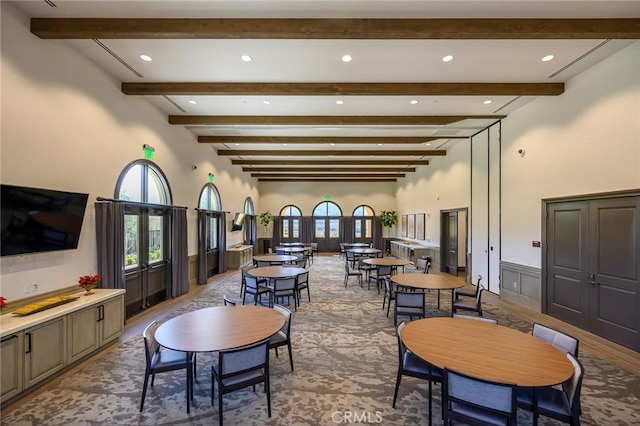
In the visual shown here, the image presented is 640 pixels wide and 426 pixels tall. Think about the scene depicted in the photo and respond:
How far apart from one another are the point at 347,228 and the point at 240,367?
45.5 ft

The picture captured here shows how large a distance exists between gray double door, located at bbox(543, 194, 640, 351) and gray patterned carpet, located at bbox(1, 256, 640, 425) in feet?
3.05

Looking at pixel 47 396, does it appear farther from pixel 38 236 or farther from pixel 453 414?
pixel 453 414

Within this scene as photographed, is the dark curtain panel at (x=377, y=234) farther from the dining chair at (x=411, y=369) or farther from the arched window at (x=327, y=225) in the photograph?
the dining chair at (x=411, y=369)

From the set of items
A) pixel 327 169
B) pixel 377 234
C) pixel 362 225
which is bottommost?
pixel 377 234

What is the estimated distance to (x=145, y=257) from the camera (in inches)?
228

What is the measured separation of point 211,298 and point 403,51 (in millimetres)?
6154

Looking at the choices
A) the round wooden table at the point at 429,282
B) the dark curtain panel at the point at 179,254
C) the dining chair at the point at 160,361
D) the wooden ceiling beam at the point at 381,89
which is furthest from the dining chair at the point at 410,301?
the dark curtain panel at the point at 179,254

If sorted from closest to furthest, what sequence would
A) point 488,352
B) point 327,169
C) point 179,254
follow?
point 488,352, point 179,254, point 327,169

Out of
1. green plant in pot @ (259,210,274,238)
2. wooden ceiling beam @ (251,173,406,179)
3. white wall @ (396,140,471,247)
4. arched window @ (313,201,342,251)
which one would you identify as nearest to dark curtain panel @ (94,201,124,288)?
white wall @ (396,140,471,247)

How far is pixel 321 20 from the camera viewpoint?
329 cm

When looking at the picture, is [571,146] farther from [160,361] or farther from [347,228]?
[347,228]

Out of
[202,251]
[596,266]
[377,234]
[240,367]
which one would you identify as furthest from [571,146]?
[377,234]

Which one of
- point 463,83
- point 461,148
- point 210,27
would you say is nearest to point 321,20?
point 210,27

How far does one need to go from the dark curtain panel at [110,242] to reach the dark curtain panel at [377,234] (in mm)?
13061
